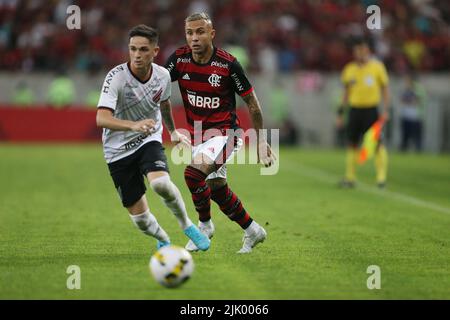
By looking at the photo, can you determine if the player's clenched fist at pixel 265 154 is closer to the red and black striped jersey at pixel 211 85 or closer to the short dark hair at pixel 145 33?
the red and black striped jersey at pixel 211 85

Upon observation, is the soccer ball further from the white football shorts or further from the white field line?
the white field line

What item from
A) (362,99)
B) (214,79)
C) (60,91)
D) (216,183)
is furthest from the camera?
(60,91)

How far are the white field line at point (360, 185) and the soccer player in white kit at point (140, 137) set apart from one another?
579 centimetres

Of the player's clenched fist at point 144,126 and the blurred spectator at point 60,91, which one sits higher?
the player's clenched fist at point 144,126

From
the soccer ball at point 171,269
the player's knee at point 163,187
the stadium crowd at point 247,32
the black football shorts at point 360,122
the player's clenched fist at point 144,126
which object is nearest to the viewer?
the soccer ball at point 171,269

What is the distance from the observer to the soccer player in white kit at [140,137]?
27.1ft

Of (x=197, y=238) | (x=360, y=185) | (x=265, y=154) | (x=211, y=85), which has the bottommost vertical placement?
(x=360, y=185)

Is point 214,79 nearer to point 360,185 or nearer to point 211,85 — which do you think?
point 211,85

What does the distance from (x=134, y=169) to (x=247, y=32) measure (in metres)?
22.7

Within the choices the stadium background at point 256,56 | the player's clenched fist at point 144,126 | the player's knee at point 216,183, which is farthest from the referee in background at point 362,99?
the stadium background at point 256,56

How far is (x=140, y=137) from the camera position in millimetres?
8531

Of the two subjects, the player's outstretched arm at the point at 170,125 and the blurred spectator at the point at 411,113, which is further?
the blurred spectator at the point at 411,113

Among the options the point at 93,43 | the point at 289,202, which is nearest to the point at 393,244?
the point at 289,202

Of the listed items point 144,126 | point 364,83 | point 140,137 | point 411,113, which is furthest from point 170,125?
point 411,113
